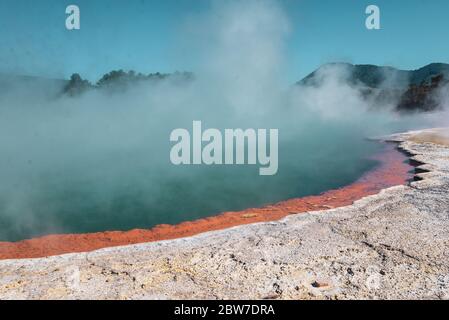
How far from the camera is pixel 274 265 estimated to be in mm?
4285

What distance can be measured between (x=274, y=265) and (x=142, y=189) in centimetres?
660

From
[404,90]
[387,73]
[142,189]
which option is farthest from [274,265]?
[387,73]

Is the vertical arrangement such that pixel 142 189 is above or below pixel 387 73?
below

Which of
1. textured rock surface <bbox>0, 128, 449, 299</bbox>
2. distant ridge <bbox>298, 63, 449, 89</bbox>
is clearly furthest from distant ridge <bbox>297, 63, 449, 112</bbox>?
textured rock surface <bbox>0, 128, 449, 299</bbox>

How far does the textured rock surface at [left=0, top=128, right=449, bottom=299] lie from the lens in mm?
3775

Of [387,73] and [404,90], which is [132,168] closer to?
[404,90]

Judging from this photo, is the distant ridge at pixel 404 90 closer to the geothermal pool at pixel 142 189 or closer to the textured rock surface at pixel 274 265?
the geothermal pool at pixel 142 189

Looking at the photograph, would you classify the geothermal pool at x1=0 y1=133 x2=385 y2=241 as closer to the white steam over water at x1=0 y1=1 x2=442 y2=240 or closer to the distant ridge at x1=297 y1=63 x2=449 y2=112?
the white steam over water at x1=0 y1=1 x2=442 y2=240

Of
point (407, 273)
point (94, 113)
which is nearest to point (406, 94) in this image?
point (94, 113)

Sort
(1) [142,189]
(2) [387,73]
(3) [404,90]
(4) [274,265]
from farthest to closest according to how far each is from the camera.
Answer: (2) [387,73]
(3) [404,90]
(1) [142,189]
(4) [274,265]

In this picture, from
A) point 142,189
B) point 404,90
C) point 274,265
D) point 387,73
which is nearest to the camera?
point 274,265

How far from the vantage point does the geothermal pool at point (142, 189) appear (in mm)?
7727

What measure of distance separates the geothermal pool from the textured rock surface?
2.52 metres
